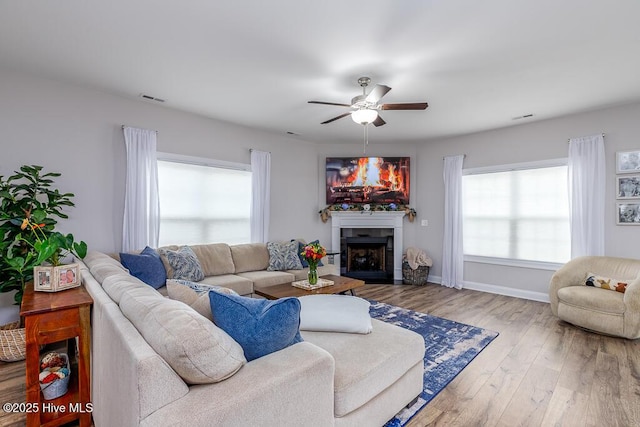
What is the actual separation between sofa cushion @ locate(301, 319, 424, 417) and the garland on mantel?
3.83 metres

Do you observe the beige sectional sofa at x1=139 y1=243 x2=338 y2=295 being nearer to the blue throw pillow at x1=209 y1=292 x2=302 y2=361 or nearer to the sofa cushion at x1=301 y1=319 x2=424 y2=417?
the sofa cushion at x1=301 y1=319 x2=424 y2=417

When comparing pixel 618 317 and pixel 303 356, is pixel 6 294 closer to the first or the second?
pixel 303 356

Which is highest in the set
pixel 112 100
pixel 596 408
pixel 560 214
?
pixel 112 100

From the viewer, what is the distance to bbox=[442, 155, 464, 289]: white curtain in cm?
549

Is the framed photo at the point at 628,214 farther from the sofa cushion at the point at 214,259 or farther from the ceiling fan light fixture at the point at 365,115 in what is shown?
the sofa cushion at the point at 214,259

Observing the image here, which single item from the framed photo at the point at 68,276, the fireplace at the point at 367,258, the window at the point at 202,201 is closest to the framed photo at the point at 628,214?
the fireplace at the point at 367,258

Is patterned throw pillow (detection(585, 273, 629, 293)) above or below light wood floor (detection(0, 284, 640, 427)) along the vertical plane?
above

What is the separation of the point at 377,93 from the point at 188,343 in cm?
256

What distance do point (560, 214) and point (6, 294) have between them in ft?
22.5

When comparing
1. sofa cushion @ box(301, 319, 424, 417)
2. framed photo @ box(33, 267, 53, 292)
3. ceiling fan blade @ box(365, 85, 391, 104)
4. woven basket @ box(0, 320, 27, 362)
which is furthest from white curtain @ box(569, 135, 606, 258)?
woven basket @ box(0, 320, 27, 362)

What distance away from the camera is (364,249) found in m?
6.23

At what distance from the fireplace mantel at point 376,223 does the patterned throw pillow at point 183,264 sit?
2.88 m

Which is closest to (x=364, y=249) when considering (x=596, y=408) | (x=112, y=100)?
(x=596, y=408)

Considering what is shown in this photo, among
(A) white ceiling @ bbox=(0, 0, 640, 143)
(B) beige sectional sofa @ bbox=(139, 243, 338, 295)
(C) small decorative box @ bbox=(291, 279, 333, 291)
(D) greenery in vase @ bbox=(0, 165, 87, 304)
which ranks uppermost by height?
(A) white ceiling @ bbox=(0, 0, 640, 143)
